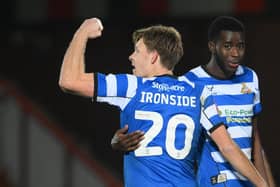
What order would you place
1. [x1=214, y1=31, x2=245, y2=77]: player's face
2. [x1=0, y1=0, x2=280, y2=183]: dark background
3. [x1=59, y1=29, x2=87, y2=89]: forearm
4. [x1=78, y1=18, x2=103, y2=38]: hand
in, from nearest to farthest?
[x1=59, y1=29, x2=87, y2=89]: forearm
[x1=78, y1=18, x2=103, y2=38]: hand
[x1=214, y1=31, x2=245, y2=77]: player's face
[x1=0, y1=0, x2=280, y2=183]: dark background

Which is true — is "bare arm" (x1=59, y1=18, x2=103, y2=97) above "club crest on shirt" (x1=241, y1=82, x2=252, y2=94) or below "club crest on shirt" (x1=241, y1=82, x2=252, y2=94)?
above

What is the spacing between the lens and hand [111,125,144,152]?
367 centimetres

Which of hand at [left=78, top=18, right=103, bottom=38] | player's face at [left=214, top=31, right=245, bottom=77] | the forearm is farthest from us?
player's face at [left=214, top=31, right=245, bottom=77]

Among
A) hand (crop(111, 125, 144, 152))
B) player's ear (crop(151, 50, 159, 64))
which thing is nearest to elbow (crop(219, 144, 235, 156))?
hand (crop(111, 125, 144, 152))

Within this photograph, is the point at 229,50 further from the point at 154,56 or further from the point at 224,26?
the point at 154,56

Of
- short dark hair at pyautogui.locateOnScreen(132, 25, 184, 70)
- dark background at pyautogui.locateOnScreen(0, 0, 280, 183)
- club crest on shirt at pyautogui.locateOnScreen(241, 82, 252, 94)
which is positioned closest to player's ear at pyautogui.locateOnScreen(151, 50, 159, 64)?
short dark hair at pyautogui.locateOnScreen(132, 25, 184, 70)

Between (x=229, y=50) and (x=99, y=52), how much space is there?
4714 mm

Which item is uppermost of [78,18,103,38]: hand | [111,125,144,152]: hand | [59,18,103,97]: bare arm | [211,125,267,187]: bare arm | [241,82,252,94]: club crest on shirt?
[78,18,103,38]: hand

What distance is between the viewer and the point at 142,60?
3.75 meters

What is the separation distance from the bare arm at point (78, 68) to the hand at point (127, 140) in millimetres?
230

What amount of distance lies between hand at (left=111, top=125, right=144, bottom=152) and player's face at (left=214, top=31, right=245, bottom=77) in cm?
67

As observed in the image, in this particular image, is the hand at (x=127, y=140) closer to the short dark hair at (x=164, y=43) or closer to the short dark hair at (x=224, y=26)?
the short dark hair at (x=164, y=43)

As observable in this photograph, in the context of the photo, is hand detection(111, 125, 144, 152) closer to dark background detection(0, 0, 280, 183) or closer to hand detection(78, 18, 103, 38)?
hand detection(78, 18, 103, 38)

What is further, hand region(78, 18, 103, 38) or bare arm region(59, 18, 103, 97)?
hand region(78, 18, 103, 38)
